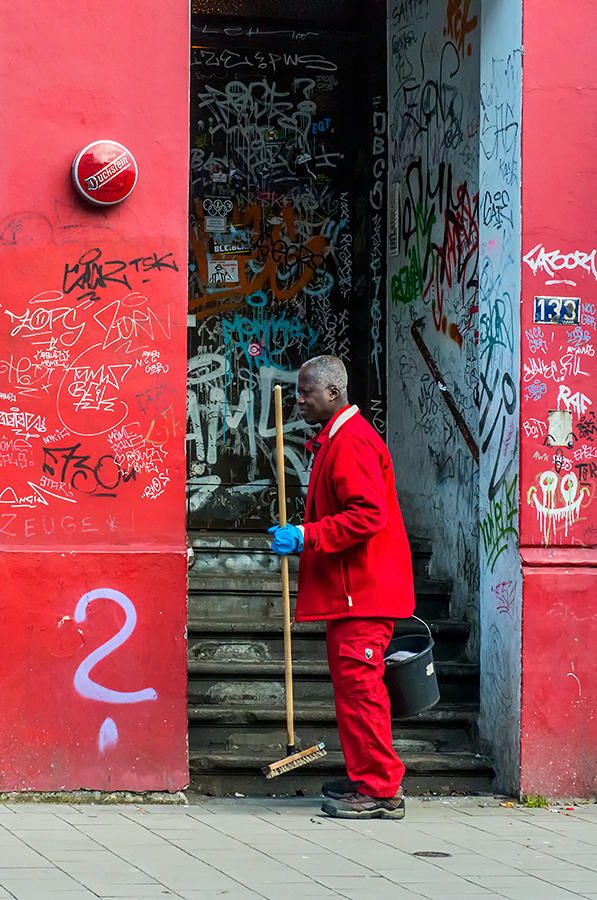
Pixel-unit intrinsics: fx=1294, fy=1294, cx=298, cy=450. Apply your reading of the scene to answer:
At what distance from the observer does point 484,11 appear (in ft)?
23.6

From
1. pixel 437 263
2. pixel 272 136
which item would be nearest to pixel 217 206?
pixel 272 136

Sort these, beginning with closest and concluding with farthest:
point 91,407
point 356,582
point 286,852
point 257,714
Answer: point 286,852 < point 356,582 < point 91,407 < point 257,714

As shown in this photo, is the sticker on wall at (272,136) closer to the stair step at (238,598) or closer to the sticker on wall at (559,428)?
the stair step at (238,598)

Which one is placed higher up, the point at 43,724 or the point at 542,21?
the point at 542,21

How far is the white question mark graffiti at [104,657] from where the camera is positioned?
20.0 ft

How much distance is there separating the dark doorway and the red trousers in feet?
9.74

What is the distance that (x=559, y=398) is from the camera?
265 inches

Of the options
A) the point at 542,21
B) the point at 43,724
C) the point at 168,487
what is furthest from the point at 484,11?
the point at 43,724

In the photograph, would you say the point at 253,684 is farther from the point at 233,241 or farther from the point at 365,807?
the point at 233,241

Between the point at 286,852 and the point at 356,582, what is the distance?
1307 millimetres

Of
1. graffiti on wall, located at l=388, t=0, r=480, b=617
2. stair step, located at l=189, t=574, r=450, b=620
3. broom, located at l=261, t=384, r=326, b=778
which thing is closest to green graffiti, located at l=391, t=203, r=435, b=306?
graffiti on wall, located at l=388, t=0, r=480, b=617

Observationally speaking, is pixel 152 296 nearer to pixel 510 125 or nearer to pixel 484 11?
pixel 510 125

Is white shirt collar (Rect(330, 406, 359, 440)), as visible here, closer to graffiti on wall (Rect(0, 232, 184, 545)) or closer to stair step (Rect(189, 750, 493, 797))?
graffiti on wall (Rect(0, 232, 184, 545))

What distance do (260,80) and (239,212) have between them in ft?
3.12
